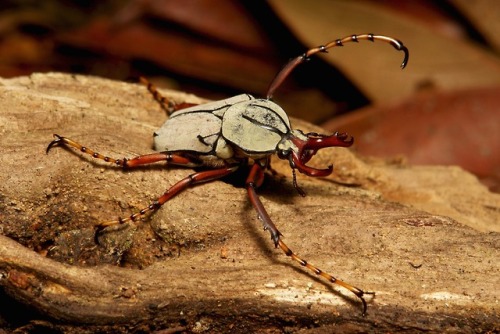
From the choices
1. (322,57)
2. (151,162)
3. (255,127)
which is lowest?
(151,162)

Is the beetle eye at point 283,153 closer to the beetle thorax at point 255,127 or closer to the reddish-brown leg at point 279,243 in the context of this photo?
the beetle thorax at point 255,127

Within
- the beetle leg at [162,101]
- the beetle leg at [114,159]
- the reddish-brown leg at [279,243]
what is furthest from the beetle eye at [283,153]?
the beetle leg at [162,101]

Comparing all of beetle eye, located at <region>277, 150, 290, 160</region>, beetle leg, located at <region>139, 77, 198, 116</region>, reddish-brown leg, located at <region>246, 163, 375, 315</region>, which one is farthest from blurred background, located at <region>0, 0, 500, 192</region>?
reddish-brown leg, located at <region>246, 163, 375, 315</region>

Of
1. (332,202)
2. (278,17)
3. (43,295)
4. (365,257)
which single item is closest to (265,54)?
(278,17)

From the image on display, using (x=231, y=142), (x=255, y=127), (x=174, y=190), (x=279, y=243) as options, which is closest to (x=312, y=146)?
(x=255, y=127)

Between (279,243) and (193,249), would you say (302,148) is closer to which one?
(279,243)

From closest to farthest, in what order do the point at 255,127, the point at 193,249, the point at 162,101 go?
1. the point at 193,249
2. the point at 255,127
3. the point at 162,101

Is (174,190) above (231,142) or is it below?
below
